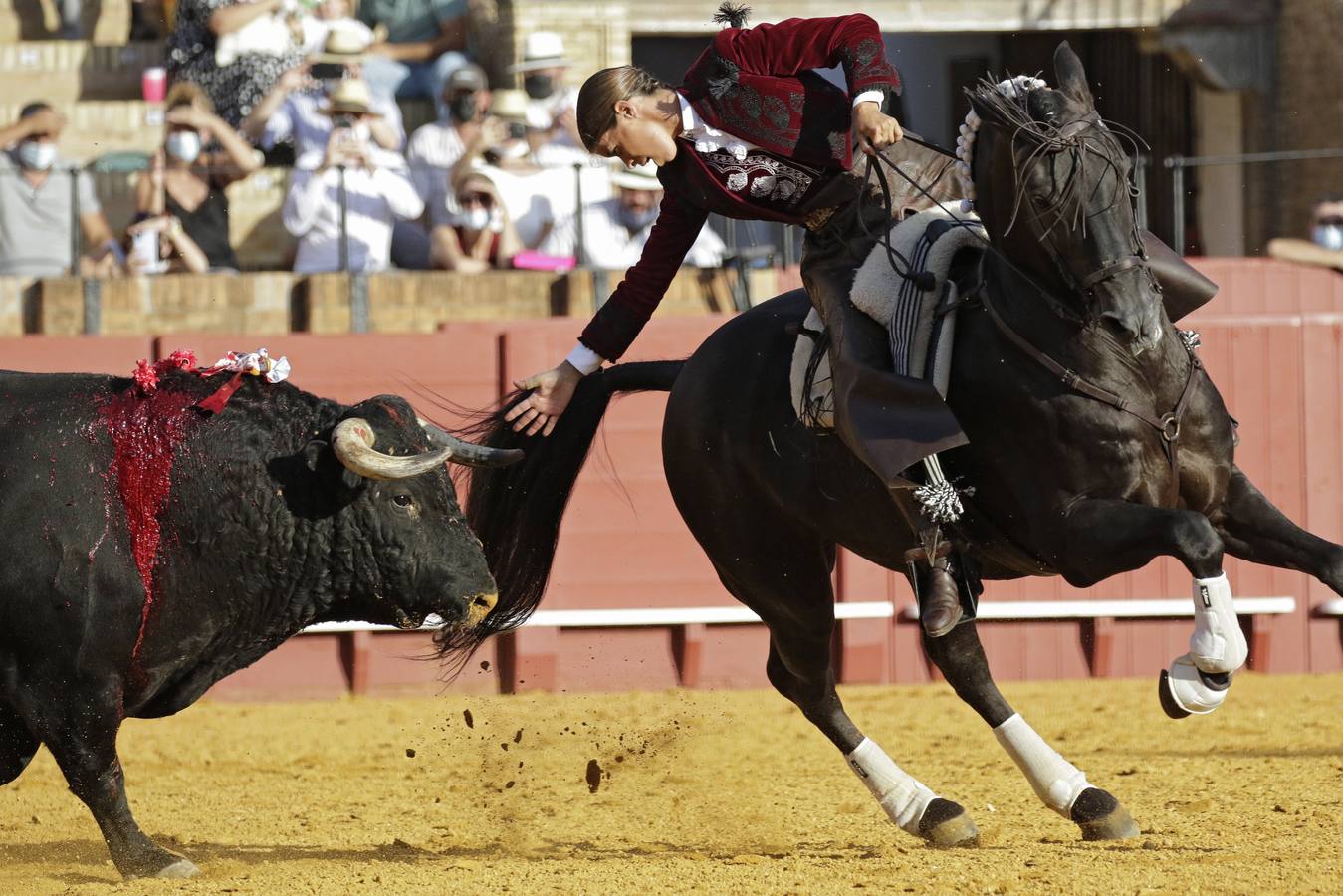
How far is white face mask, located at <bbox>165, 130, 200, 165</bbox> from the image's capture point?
31.1 feet

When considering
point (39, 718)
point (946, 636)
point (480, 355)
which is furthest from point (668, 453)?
point (480, 355)

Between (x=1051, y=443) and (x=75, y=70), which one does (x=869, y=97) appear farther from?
(x=75, y=70)

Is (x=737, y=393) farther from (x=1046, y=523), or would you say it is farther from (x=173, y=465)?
(x=173, y=465)

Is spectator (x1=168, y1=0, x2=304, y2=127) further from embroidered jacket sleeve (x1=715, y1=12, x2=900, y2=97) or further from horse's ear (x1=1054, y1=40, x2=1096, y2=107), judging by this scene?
horse's ear (x1=1054, y1=40, x2=1096, y2=107)

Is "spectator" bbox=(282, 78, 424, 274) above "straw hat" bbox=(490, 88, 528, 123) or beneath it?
beneath

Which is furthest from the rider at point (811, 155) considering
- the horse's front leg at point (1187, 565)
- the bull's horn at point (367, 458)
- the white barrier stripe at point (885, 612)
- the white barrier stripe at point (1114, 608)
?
the white barrier stripe at point (1114, 608)

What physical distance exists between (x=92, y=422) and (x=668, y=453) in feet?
5.32

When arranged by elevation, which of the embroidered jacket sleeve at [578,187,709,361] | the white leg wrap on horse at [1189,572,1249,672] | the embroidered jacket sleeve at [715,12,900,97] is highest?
the embroidered jacket sleeve at [715,12,900,97]

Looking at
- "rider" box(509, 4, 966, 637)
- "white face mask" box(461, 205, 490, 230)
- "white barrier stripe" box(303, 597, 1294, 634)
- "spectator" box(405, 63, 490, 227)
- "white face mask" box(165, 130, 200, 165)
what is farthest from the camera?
"spectator" box(405, 63, 490, 227)

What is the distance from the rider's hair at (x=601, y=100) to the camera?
456 cm

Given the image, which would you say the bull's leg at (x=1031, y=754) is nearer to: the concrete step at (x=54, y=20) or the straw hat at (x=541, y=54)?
the straw hat at (x=541, y=54)

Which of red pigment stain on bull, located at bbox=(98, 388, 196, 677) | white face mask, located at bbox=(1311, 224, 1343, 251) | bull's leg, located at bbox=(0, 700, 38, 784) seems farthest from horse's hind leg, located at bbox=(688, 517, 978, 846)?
white face mask, located at bbox=(1311, 224, 1343, 251)

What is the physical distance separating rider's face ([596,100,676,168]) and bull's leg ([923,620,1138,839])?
1.40 m

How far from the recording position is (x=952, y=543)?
459 centimetres
